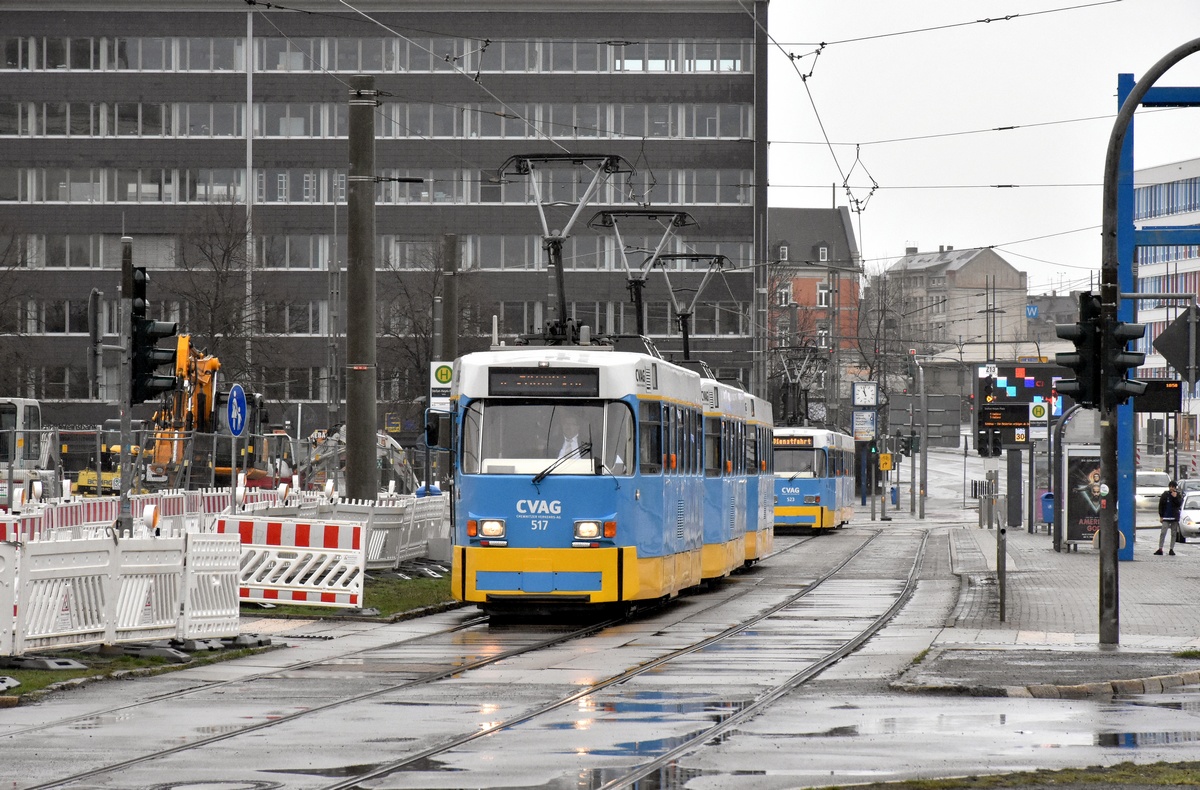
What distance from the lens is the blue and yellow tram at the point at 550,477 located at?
20.2 metres

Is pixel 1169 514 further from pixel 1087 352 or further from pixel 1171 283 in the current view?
pixel 1171 283

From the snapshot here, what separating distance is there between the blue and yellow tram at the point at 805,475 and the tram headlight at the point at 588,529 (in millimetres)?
31558

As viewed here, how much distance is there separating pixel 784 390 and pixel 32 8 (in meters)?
42.0

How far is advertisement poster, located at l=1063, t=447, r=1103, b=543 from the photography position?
37.3m

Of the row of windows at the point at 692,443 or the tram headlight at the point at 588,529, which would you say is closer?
the tram headlight at the point at 588,529

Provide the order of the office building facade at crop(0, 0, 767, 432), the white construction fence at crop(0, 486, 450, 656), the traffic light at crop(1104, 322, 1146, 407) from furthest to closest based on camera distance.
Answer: the office building facade at crop(0, 0, 767, 432) < the traffic light at crop(1104, 322, 1146, 407) < the white construction fence at crop(0, 486, 450, 656)

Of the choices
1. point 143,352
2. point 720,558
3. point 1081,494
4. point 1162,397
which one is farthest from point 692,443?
point 1081,494

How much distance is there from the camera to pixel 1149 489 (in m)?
69.9

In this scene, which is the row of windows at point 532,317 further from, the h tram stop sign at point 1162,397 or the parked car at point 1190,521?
the h tram stop sign at point 1162,397

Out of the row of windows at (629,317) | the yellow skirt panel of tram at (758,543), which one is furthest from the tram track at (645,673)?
the row of windows at (629,317)

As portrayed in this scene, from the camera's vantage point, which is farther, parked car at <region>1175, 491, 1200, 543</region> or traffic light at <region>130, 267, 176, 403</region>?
parked car at <region>1175, 491, 1200, 543</region>

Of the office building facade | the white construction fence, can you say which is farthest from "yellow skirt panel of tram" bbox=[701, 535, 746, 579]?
the office building facade

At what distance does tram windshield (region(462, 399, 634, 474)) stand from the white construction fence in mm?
2028

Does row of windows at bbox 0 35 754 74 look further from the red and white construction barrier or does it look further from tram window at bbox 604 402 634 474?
tram window at bbox 604 402 634 474
